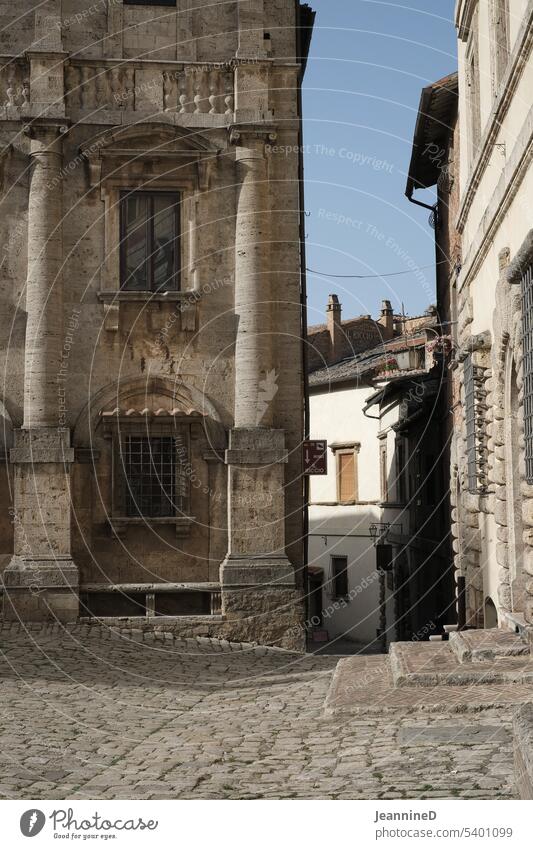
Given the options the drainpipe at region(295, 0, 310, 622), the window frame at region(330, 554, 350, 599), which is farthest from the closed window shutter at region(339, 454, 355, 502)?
the drainpipe at region(295, 0, 310, 622)

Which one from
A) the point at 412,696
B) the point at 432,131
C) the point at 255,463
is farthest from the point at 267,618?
the point at 432,131

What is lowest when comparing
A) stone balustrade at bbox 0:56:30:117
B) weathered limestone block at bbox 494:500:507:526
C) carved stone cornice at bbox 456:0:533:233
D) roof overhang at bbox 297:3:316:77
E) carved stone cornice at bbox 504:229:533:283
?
weathered limestone block at bbox 494:500:507:526

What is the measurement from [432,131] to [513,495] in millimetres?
11832

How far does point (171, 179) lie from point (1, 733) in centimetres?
1049

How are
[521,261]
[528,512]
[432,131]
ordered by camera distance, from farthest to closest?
[432,131] < [528,512] < [521,261]

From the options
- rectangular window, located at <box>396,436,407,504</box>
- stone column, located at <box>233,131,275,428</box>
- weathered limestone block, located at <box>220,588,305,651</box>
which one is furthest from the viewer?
rectangular window, located at <box>396,436,407,504</box>

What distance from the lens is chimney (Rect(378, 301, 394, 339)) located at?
41062 millimetres

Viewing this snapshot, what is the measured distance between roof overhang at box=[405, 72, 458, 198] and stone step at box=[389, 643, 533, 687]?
39.3 feet

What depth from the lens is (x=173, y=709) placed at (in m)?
12.2

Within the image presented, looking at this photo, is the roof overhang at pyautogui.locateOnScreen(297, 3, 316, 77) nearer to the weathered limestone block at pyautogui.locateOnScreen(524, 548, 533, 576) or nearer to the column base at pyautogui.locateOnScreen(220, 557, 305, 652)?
the column base at pyautogui.locateOnScreen(220, 557, 305, 652)

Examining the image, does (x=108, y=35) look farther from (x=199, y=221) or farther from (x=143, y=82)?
(x=199, y=221)

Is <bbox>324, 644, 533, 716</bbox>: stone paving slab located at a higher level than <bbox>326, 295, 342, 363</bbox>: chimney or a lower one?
lower

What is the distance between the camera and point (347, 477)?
35656mm

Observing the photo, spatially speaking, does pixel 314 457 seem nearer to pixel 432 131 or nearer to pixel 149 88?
pixel 149 88
